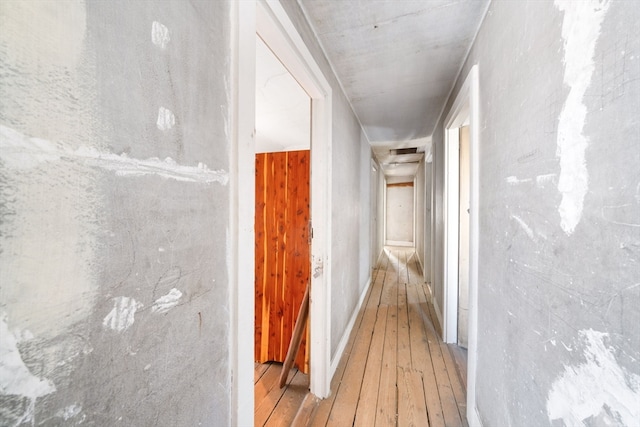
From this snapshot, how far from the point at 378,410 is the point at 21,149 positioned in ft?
6.53

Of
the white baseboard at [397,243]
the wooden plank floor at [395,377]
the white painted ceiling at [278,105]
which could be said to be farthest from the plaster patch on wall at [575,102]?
the white baseboard at [397,243]

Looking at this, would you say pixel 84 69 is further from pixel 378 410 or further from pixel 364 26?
pixel 378 410

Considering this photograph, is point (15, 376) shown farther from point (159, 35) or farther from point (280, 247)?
point (280, 247)

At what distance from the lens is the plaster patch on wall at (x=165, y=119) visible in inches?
20.8

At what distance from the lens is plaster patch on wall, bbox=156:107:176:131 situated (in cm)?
53

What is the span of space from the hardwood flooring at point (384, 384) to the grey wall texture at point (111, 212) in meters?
1.18

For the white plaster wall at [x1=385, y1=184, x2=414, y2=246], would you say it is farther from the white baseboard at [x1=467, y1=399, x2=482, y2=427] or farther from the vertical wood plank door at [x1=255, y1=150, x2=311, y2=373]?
the white baseboard at [x1=467, y1=399, x2=482, y2=427]

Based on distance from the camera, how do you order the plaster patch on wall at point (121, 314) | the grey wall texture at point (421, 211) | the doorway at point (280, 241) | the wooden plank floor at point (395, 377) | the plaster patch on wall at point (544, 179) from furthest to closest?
the grey wall texture at point (421, 211)
the doorway at point (280, 241)
the wooden plank floor at point (395, 377)
the plaster patch on wall at point (544, 179)
the plaster patch on wall at point (121, 314)

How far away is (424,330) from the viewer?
8.29 feet

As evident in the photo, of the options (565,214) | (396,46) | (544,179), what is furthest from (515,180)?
(396,46)

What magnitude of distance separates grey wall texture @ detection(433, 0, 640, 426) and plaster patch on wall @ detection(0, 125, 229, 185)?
96 cm

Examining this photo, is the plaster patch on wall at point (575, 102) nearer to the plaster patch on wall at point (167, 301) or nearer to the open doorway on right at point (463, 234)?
the plaster patch on wall at point (167, 301)

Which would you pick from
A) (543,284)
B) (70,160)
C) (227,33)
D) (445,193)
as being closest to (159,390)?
(70,160)

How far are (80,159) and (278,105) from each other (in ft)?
7.41
